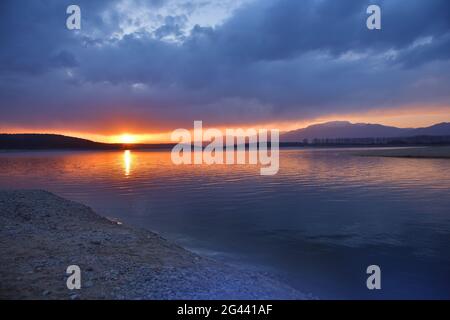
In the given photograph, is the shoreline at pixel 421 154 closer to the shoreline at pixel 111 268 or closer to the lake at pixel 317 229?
the lake at pixel 317 229

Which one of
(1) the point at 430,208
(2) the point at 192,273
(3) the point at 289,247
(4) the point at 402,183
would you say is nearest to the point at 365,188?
(4) the point at 402,183

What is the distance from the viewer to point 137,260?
1153 cm

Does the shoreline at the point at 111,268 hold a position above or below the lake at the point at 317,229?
above

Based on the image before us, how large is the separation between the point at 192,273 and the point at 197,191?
23877 millimetres

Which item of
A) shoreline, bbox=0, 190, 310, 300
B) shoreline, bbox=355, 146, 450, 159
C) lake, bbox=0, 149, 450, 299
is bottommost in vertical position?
lake, bbox=0, 149, 450, 299

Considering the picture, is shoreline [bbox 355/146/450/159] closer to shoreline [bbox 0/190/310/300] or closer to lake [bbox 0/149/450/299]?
lake [bbox 0/149/450/299]

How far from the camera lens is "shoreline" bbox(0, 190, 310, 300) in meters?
8.82

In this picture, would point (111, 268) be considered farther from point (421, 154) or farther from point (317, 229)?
point (421, 154)

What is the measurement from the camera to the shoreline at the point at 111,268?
8820 millimetres

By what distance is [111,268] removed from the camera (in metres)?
10.5

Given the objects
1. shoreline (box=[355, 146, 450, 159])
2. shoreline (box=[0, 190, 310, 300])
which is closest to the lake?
shoreline (box=[0, 190, 310, 300])

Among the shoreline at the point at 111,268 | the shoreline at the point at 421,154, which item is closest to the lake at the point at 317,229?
the shoreline at the point at 111,268

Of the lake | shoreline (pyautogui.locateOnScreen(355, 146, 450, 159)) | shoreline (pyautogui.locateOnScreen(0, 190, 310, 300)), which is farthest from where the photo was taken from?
shoreline (pyautogui.locateOnScreen(355, 146, 450, 159))
